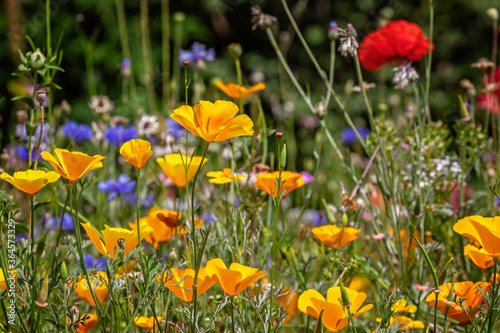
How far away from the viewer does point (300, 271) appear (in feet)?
2.64

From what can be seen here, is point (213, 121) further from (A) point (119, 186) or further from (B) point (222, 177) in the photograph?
(A) point (119, 186)

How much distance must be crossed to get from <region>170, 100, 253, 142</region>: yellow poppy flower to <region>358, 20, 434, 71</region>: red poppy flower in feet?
1.56

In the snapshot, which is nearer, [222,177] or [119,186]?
[222,177]

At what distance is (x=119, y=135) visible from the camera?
1371 mm

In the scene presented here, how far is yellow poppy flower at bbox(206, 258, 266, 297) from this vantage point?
0.55 m

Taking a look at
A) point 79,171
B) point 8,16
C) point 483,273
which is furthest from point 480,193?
point 8,16

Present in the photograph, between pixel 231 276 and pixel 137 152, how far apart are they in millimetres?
168

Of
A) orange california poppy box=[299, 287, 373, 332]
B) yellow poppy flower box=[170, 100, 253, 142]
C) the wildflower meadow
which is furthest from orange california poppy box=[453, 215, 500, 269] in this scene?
yellow poppy flower box=[170, 100, 253, 142]

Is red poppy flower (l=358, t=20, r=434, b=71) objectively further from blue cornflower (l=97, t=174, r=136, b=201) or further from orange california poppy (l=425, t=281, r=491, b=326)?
blue cornflower (l=97, t=174, r=136, b=201)

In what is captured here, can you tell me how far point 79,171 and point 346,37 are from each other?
18.5 inches

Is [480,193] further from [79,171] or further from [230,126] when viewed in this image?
[79,171]

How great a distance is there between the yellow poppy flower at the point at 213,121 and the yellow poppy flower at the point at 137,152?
0.05 m

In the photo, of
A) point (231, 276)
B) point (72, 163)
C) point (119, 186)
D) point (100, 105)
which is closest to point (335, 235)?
point (231, 276)

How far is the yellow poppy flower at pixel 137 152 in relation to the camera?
0.57m
